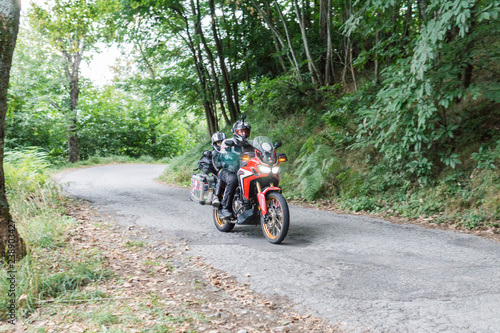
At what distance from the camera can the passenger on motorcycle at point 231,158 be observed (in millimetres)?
6594

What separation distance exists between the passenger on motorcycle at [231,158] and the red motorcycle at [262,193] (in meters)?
0.12

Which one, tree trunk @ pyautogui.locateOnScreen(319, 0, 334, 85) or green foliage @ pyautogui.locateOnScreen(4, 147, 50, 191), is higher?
tree trunk @ pyautogui.locateOnScreen(319, 0, 334, 85)

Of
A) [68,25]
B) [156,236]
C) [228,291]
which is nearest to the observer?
[228,291]

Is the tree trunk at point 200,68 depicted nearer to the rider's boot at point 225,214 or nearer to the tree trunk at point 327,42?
the tree trunk at point 327,42

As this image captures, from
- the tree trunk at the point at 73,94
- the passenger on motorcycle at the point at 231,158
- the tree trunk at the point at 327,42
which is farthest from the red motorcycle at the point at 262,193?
the tree trunk at the point at 73,94

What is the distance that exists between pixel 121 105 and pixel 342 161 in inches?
1037

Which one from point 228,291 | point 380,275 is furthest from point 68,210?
point 380,275

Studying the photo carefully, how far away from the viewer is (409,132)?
764 cm

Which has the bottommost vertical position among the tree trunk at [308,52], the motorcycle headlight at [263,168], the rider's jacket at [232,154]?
the motorcycle headlight at [263,168]

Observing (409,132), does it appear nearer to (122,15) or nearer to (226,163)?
(226,163)

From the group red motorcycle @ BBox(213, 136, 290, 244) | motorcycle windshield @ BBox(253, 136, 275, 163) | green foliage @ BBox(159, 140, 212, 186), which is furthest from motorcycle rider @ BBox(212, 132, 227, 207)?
green foliage @ BBox(159, 140, 212, 186)

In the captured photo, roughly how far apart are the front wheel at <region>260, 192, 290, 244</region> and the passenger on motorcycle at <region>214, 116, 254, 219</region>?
826 mm

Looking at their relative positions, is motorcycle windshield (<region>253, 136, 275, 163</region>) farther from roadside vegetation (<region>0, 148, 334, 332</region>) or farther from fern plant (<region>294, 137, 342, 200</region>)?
fern plant (<region>294, 137, 342, 200</region>)

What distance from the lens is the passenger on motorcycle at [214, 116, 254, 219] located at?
260 inches
